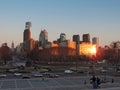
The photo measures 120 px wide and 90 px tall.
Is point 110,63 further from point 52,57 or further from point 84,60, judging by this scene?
point 52,57

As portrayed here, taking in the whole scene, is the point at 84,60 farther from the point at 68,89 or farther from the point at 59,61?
the point at 68,89

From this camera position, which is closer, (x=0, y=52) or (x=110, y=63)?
(x=110, y=63)

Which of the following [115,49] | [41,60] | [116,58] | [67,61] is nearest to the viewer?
[116,58]

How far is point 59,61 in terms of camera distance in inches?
7244

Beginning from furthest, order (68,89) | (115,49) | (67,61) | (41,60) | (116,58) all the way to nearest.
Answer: (41,60) < (67,61) < (115,49) < (116,58) < (68,89)

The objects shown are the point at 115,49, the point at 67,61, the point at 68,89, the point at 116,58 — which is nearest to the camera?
the point at 68,89

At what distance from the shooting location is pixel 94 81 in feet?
114

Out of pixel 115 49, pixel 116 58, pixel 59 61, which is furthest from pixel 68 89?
pixel 59 61

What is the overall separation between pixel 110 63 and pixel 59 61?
1160 inches

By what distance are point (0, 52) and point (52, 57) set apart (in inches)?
1218

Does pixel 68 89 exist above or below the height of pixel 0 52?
below

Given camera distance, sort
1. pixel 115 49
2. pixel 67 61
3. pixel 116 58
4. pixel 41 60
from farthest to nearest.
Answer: pixel 41 60 < pixel 67 61 < pixel 115 49 < pixel 116 58

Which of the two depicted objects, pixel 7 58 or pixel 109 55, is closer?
pixel 109 55

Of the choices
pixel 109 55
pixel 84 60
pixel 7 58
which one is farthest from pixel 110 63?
pixel 7 58
